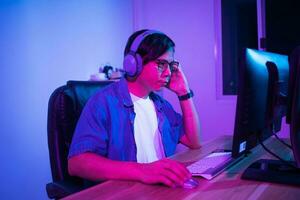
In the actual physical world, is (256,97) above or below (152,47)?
below

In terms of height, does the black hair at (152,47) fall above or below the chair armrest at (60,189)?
above

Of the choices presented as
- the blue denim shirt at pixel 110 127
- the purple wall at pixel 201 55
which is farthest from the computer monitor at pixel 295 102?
the purple wall at pixel 201 55

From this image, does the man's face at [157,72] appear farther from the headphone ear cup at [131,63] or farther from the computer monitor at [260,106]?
the computer monitor at [260,106]

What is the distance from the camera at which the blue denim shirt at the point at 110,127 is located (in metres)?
1.14

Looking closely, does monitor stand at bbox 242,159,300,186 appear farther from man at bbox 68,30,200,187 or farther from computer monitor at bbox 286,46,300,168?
man at bbox 68,30,200,187

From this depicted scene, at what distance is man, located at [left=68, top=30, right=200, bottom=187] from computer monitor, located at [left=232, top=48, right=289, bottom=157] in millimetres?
248

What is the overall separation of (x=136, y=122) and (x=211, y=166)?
1.40 ft

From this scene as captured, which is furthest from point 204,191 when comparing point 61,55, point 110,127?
point 61,55

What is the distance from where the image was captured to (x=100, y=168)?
1029 mm

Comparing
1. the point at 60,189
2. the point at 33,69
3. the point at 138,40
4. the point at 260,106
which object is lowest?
the point at 60,189

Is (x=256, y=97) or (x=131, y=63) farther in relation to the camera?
(x=131, y=63)

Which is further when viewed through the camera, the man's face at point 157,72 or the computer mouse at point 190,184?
the man's face at point 157,72

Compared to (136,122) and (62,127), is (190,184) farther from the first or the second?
(62,127)

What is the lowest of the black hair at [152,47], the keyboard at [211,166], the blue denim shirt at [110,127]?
the keyboard at [211,166]
